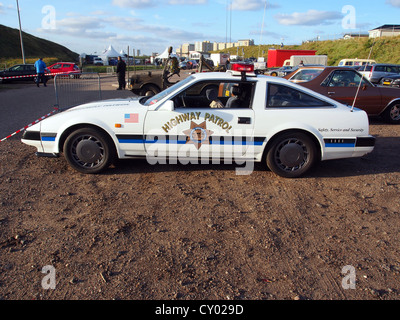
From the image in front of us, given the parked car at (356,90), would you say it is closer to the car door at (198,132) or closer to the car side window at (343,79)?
the car side window at (343,79)

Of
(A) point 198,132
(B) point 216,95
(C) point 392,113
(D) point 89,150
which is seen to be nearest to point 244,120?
(A) point 198,132

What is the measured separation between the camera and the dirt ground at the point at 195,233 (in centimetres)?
263

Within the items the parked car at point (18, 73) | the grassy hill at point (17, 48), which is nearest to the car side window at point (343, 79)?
the parked car at point (18, 73)

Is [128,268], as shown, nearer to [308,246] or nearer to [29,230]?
[29,230]

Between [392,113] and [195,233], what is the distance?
7903mm

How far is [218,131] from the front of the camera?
4672 millimetres

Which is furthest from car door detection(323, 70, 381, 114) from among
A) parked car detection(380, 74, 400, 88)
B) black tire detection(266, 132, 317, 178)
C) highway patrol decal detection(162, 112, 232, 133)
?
parked car detection(380, 74, 400, 88)

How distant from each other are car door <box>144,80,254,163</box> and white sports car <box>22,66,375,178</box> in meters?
0.01

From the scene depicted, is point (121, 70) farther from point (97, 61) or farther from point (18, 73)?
point (97, 61)

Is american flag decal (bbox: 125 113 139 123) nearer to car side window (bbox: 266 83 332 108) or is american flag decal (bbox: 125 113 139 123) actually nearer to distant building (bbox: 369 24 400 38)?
car side window (bbox: 266 83 332 108)

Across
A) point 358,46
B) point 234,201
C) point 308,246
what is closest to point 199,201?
point 234,201

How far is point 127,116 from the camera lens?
4.68m

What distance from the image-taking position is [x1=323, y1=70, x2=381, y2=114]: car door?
8383 millimetres

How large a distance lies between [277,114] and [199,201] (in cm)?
171
